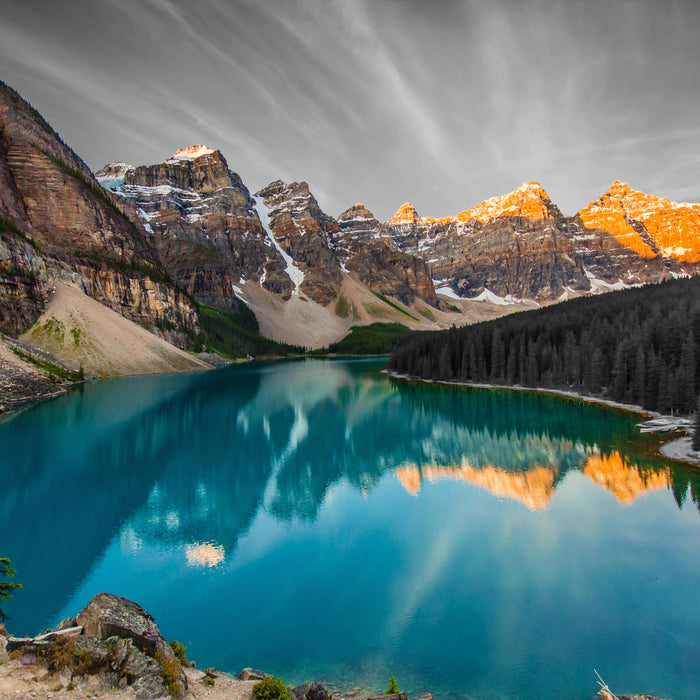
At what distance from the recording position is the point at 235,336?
15825 centimetres

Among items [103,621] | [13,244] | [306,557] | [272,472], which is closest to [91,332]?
[13,244]

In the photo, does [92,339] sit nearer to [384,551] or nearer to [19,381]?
[19,381]

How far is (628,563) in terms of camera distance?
14.1 metres

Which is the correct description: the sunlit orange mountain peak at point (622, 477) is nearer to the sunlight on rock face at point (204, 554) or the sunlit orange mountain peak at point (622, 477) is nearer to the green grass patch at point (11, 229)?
the sunlight on rock face at point (204, 554)

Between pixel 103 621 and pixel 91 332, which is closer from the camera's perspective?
pixel 103 621

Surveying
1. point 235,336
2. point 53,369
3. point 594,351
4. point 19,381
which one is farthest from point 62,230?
point 594,351

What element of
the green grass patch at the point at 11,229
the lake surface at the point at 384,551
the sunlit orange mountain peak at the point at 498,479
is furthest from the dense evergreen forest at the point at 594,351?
the green grass patch at the point at 11,229

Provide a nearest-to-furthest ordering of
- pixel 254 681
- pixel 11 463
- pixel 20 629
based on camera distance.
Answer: pixel 254 681 → pixel 20 629 → pixel 11 463

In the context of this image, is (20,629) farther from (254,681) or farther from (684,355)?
(684,355)

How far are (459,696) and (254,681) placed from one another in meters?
4.00

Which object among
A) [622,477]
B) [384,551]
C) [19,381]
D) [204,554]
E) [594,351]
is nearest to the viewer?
[204,554]

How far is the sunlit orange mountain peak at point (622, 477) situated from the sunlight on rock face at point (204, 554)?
57.8ft

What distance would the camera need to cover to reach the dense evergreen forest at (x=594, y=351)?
142 ft

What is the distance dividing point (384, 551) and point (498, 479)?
36.0 feet
